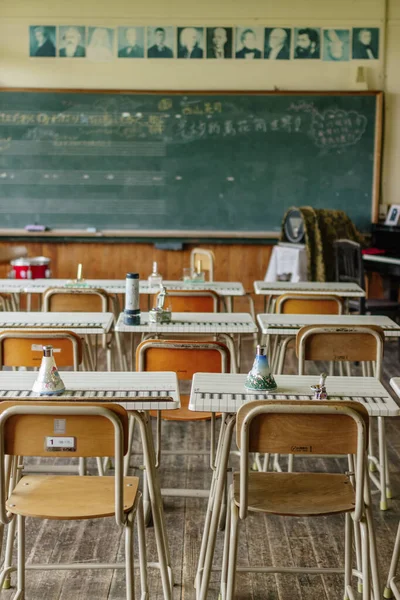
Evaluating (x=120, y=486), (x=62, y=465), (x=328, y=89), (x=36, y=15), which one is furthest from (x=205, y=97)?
(x=120, y=486)

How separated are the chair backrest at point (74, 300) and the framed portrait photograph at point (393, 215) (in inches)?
153

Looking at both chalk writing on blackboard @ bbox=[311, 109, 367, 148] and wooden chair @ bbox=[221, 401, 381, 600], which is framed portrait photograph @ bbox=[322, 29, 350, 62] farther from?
wooden chair @ bbox=[221, 401, 381, 600]

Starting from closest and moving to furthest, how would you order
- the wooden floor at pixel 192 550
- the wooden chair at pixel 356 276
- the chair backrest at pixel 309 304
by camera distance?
the wooden floor at pixel 192 550 → the chair backrest at pixel 309 304 → the wooden chair at pixel 356 276

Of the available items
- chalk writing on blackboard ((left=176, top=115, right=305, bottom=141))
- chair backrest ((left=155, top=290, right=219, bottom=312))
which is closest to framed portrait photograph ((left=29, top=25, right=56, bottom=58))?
chalk writing on blackboard ((left=176, top=115, right=305, bottom=141))

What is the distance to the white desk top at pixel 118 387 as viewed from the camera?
2.25 meters

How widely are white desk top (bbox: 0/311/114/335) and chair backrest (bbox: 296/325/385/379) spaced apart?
968 millimetres

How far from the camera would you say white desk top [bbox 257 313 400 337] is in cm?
352

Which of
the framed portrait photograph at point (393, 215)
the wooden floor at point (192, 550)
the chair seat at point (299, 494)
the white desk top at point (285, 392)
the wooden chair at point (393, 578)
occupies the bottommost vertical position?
the wooden floor at point (192, 550)

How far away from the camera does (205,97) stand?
291 inches

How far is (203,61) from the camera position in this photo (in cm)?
740

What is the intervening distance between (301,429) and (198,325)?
166 centimetres

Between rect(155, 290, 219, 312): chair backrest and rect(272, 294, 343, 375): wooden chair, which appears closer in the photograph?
rect(272, 294, 343, 375): wooden chair

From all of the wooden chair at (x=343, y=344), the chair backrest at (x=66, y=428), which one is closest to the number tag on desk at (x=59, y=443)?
the chair backrest at (x=66, y=428)

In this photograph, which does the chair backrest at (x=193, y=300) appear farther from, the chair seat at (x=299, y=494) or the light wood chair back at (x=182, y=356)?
the chair seat at (x=299, y=494)
